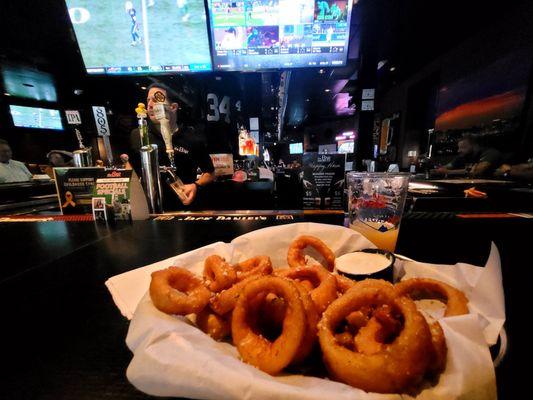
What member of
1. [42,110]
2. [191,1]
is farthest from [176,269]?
[42,110]

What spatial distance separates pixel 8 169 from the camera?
6781mm

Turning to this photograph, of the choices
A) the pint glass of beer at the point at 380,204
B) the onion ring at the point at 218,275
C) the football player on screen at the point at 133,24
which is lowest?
the onion ring at the point at 218,275

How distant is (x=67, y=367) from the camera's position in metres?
0.59

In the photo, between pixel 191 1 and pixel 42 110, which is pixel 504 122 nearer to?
pixel 191 1

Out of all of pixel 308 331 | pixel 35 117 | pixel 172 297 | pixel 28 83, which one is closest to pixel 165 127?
pixel 172 297

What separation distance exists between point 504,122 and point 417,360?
797 centimetres

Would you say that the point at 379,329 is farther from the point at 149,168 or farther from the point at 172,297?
the point at 149,168

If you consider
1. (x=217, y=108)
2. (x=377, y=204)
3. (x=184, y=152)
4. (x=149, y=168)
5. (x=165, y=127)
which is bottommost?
(x=377, y=204)

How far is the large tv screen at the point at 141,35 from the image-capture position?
2648mm

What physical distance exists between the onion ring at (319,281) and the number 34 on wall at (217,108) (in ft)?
16.8

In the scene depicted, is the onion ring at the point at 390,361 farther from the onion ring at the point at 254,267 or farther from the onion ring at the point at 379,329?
the onion ring at the point at 254,267

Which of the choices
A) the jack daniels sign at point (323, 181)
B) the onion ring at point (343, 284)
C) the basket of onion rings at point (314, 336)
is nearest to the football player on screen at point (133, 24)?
the jack daniels sign at point (323, 181)

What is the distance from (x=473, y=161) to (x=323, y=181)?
6.45 meters

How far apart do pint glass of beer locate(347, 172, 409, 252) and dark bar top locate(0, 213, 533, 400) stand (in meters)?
0.11
